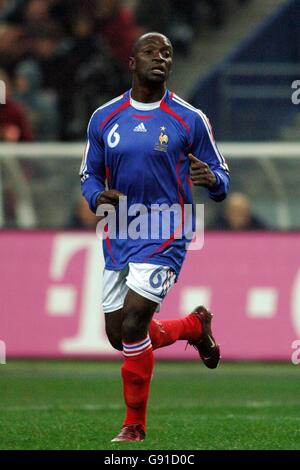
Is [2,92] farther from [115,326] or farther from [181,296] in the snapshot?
[115,326]

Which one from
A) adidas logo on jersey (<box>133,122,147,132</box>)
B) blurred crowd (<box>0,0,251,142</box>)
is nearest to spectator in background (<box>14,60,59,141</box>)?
blurred crowd (<box>0,0,251,142</box>)

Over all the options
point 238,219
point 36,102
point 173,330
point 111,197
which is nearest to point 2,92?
point 36,102

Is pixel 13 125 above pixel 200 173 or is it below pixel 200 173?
above

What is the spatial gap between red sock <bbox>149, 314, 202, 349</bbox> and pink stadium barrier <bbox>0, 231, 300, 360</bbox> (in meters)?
4.64

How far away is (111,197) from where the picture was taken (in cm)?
770

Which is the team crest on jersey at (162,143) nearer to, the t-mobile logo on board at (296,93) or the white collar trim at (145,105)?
the white collar trim at (145,105)

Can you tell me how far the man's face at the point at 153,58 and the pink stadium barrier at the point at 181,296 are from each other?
5903 mm

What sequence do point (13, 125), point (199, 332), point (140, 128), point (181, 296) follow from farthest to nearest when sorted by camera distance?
point (13, 125) < point (181, 296) < point (199, 332) < point (140, 128)

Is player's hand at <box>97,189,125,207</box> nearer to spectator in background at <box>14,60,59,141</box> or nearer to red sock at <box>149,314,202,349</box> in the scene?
red sock at <box>149,314,202,349</box>

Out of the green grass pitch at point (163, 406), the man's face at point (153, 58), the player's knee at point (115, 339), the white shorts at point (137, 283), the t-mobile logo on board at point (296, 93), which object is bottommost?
the green grass pitch at point (163, 406)

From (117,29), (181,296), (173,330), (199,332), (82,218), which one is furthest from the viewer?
(117,29)

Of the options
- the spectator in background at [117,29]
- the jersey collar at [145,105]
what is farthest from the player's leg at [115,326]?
the spectator in background at [117,29]

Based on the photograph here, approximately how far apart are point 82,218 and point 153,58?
6.43 meters

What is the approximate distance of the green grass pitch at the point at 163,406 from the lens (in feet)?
24.8
